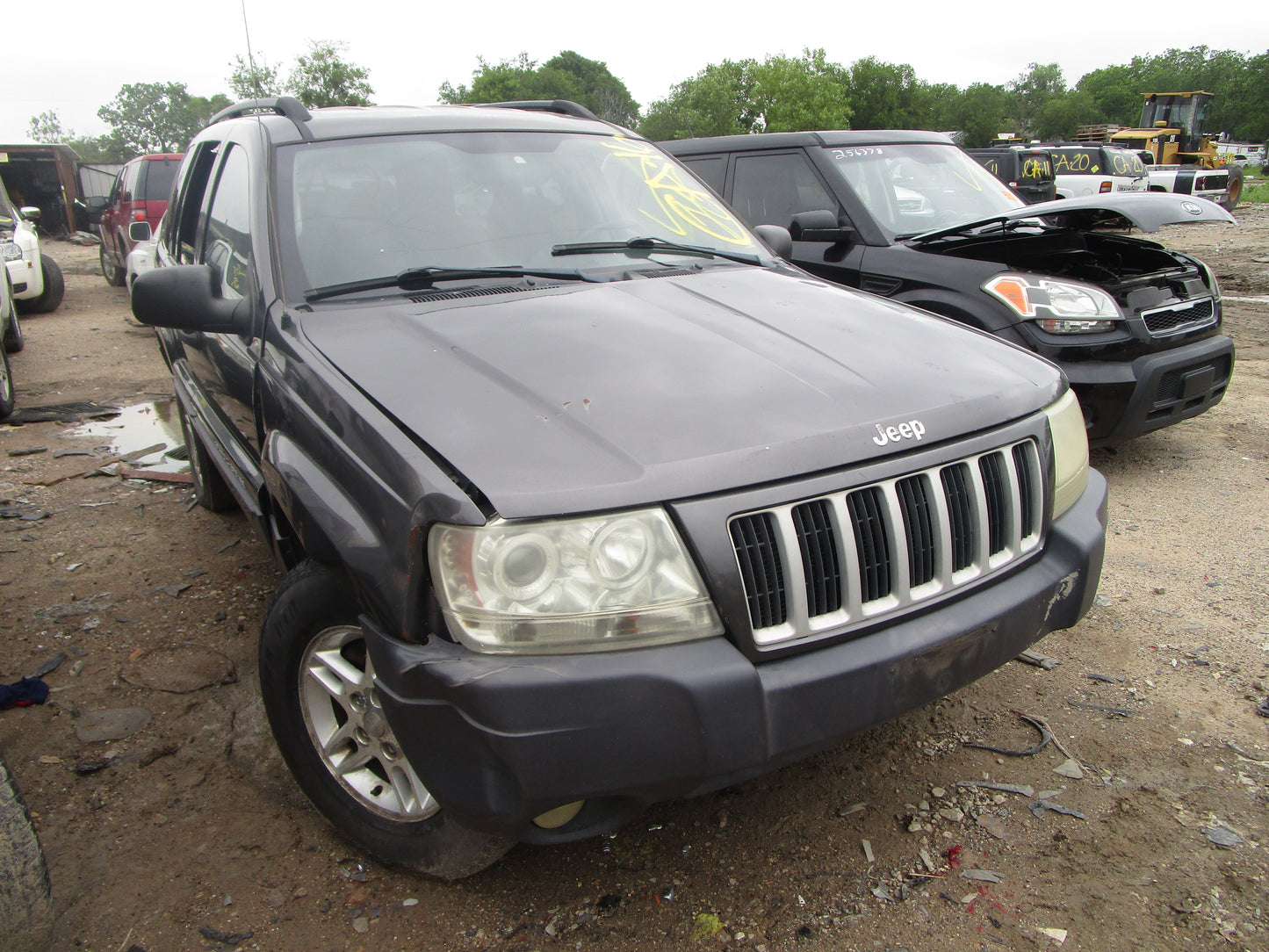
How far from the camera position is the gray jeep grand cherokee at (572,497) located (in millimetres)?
1629

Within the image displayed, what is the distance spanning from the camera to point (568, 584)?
1639mm

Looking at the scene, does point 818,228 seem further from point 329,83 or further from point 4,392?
point 329,83

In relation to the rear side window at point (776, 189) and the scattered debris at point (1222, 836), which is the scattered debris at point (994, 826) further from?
the rear side window at point (776, 189)

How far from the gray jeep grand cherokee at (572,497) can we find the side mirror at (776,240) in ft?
2.38

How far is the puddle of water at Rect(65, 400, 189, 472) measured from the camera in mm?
5660

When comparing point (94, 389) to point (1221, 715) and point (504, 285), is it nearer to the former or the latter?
point (504, 285)

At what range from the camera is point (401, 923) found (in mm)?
2035

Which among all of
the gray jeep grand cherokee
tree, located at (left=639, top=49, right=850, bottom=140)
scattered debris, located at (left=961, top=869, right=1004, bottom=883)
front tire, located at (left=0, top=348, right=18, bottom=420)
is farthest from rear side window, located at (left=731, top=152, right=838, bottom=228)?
tree, located at (left=639, top=49, right=850, bottom=140)

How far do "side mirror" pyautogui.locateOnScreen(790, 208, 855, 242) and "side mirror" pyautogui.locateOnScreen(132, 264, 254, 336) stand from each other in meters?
3.40

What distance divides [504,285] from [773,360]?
94 cm

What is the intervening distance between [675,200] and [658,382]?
1612 millimetres

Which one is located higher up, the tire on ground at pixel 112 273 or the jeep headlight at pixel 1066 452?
the jeep headlight at pixel 1066 452

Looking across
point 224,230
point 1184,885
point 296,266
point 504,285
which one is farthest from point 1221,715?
point 224,230

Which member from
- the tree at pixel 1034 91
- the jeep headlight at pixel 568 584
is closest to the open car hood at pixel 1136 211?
the jeep headlight at pixel 568 584
